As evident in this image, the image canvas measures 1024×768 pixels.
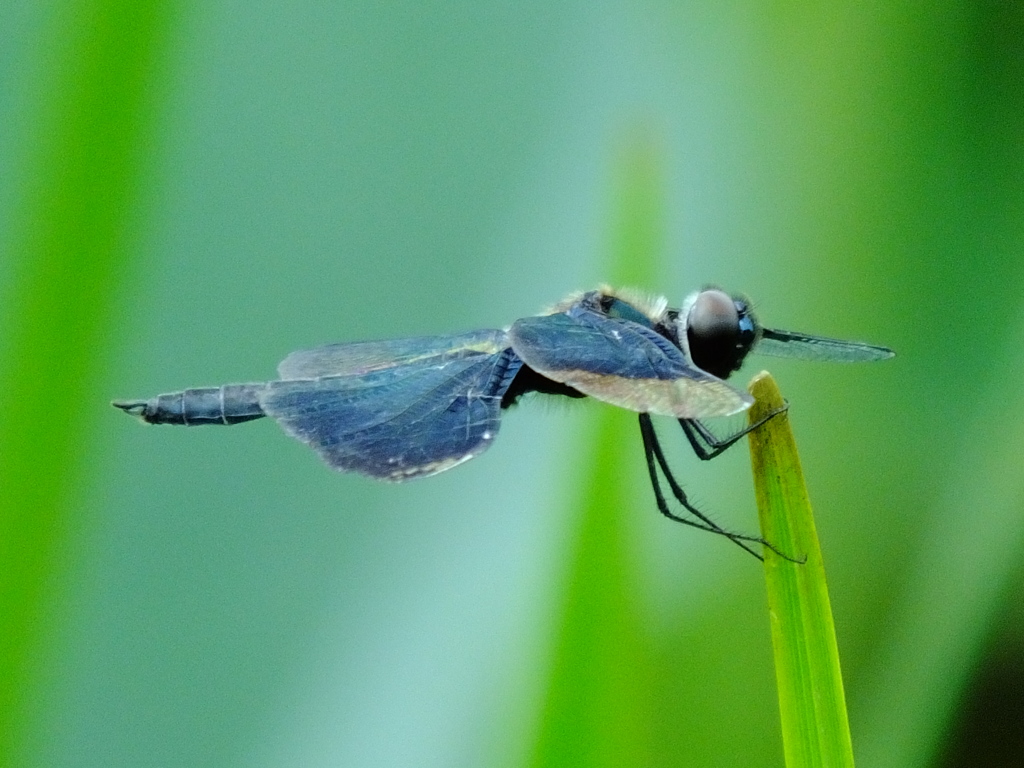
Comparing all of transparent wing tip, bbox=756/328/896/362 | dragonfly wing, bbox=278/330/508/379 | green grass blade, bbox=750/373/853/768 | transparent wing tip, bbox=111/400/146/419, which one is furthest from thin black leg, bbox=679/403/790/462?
transparent wing tip, bbox=111/400/146/419

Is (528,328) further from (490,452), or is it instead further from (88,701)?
(88,701)

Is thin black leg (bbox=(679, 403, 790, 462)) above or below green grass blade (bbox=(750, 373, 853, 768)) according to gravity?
above

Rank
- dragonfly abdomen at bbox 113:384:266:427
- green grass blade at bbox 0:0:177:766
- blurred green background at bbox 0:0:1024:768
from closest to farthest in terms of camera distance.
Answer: green grass blade at bbox 0:0:177:766 < blurred green background at bbox 0:0:1024:768 < dragonfly abdomen at bbox 113:384:266:427

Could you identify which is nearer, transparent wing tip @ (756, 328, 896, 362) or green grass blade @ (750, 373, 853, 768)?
green grass blade @ (750, 373, 853, 768)

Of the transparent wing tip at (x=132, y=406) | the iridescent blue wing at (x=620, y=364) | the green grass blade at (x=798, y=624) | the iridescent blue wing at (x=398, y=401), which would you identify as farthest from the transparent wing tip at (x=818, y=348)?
the transparent wing tip at (x=132, y=406)

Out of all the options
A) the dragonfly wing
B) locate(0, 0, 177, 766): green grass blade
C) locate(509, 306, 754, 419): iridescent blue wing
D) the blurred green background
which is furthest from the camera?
the dragonfly wing

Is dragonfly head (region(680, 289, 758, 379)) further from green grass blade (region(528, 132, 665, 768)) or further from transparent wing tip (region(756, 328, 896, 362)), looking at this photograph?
green grass blade (region(528, 132, 665, 768))

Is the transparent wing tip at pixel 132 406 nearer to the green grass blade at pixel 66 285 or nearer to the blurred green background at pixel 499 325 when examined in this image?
the blurred green background at pixel 499 325

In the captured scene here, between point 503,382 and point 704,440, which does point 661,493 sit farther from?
point 503,382

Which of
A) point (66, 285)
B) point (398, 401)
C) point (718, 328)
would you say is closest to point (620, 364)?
point (718, 328)
